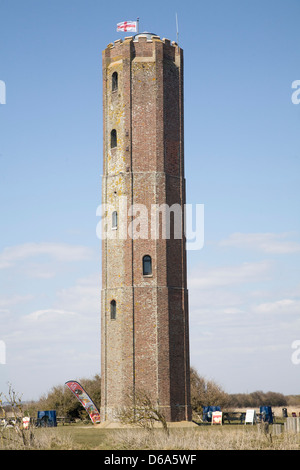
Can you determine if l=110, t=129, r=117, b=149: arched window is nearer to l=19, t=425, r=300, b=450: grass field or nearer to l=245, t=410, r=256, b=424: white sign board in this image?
l=245, t=410, r=256, b=424: white sign board

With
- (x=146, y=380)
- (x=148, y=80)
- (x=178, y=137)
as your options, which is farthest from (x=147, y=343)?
(x=148, y=80)

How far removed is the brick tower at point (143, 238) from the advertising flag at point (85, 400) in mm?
1050

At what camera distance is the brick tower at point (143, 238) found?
31.9 meters

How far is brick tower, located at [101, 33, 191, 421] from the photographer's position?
105 ft

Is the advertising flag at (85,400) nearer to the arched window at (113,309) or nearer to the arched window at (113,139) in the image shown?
the arched window at (113,309)

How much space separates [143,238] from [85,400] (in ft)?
28.7

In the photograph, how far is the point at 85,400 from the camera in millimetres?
34062

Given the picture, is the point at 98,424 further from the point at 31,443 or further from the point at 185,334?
the point at 31,443

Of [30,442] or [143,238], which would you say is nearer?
[30,442]

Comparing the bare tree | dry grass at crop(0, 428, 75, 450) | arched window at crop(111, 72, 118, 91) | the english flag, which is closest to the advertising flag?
the bare tree

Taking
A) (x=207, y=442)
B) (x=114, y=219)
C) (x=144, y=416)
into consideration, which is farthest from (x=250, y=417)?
(x=207, y=442)

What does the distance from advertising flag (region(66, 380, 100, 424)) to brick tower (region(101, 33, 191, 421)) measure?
3.45ft

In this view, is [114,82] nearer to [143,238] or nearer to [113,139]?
[113,139]
